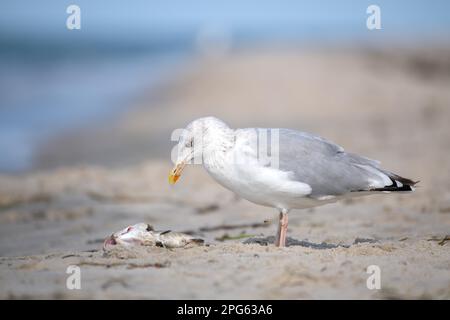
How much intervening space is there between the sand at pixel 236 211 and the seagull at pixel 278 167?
0.42 metres

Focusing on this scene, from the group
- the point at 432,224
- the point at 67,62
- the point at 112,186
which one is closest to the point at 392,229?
the point at 432,224

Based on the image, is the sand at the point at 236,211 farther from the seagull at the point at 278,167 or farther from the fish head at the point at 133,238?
the seagull at the point at 278,167

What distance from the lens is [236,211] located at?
26.9 feet

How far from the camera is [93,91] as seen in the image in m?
26.5

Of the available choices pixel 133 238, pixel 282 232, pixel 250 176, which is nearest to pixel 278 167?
pixel 250 176

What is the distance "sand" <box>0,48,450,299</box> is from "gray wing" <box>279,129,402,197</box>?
1.57ft

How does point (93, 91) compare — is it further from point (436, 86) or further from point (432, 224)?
point (432, 224)

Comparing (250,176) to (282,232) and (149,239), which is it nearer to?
(282,232)

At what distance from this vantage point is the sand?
14.7 ft

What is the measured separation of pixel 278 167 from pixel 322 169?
1.32 ft

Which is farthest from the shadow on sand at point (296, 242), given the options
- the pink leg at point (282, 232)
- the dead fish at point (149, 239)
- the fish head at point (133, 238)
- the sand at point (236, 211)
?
the fish head at point (133, 238)

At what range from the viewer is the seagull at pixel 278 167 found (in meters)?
5.43

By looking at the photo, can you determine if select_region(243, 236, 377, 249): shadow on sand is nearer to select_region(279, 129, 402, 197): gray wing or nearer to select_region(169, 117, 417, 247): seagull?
select_region(169, 117, 417, 247): seagull

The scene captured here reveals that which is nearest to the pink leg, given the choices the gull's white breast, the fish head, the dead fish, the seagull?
the seagull
